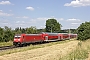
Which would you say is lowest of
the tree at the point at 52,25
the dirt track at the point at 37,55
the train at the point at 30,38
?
the dirt track at the point at 37,55

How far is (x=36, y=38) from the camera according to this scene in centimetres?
5016

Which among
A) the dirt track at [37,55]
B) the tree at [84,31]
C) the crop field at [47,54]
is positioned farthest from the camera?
the tree at [84,31]

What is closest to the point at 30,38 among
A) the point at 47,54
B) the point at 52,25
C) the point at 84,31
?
the point at 47,54

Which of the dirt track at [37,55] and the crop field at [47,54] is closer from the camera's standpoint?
the crop field at [47,54]

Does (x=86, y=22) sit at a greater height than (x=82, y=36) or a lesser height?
greater

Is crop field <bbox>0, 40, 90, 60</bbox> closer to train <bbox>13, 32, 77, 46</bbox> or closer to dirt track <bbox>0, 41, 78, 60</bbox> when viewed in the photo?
dirt track <bbox>0, 41, 78, 60</bbox>

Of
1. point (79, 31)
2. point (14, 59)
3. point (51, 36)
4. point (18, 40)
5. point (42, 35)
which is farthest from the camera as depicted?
point (79, 31)

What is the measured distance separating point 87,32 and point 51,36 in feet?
40.8

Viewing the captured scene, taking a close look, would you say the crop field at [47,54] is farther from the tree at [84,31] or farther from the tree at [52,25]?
the tree at [52,25]

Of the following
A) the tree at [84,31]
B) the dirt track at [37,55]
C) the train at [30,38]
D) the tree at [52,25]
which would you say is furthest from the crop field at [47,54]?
the tree at [52,25]

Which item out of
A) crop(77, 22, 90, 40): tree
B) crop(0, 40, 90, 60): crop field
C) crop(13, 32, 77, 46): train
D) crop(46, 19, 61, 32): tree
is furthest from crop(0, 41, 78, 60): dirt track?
crop(46, 19, 61, 32): tree

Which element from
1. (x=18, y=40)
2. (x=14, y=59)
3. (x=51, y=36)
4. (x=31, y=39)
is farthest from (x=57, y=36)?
(x=14, y=59)

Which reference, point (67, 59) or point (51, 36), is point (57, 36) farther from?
point (67, 59)

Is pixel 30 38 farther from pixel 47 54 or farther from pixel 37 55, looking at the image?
pixel 37 55
